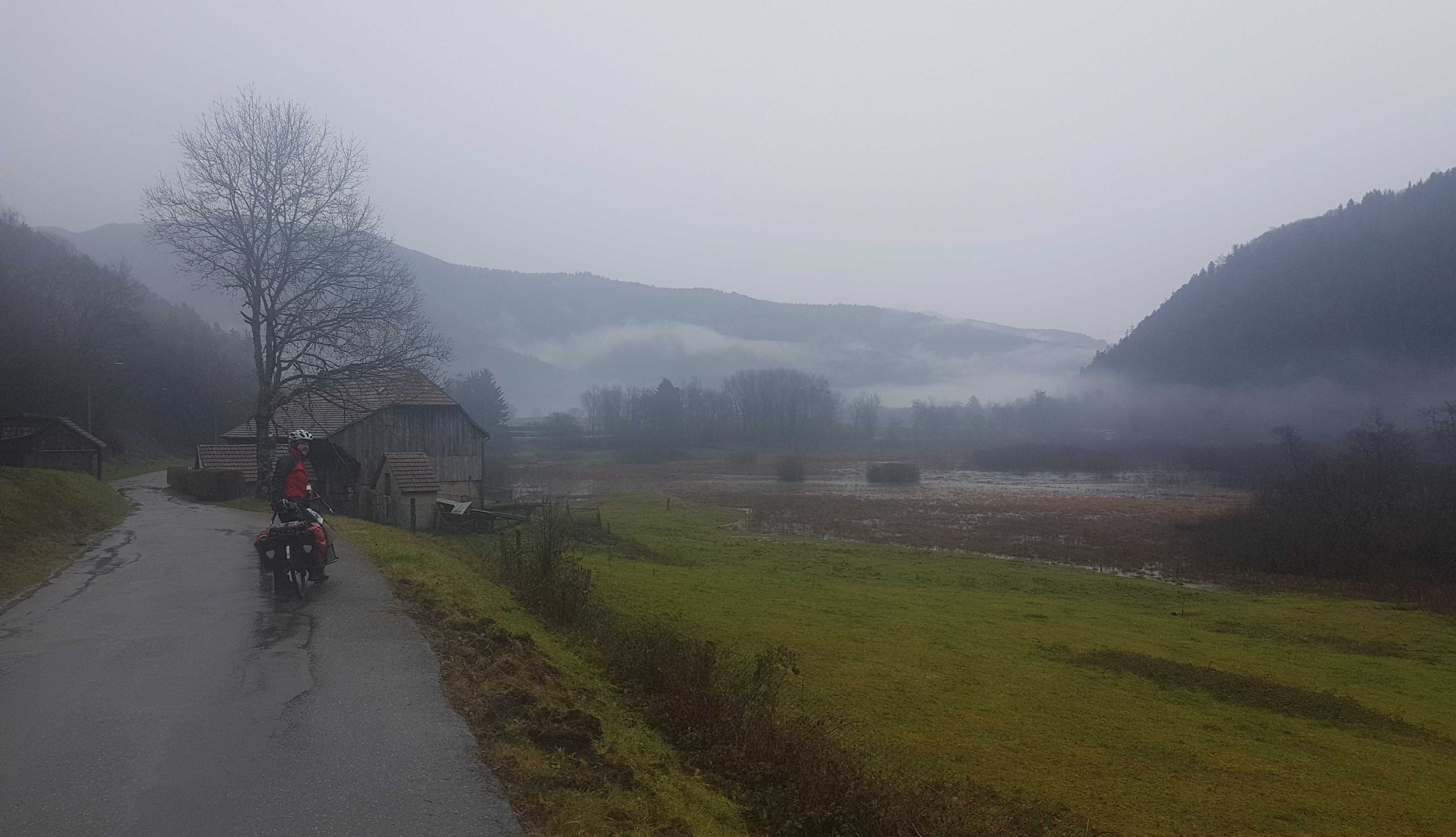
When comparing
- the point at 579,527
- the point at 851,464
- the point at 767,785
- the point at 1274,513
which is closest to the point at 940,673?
the point at 767,785

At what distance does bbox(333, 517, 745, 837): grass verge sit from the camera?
5250 mm

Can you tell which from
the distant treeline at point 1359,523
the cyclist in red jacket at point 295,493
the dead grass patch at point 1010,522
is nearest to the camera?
the cyclist in red jacket at point 295,493

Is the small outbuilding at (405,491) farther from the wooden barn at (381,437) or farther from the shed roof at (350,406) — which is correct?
the shed roof at (350,406)

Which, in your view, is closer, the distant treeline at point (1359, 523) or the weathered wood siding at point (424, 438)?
the distant treeline at point (1359, 523)

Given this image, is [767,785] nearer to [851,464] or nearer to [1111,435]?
[851,464]

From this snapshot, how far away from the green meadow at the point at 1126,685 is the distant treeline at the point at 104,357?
43.9m

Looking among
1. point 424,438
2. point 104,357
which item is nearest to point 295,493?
point 424,438

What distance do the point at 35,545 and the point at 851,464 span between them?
107m

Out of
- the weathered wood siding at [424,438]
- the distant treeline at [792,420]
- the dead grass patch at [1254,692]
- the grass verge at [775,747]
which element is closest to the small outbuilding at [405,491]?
the weathered wood siding at [424,438]

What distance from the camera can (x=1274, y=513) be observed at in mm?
36344

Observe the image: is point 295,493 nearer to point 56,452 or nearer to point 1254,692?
point 1254,692

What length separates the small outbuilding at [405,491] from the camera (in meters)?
29.7

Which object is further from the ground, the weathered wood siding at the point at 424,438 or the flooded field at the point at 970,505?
the weathered wood siding at the point at 424,438

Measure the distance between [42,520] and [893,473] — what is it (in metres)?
76.9
